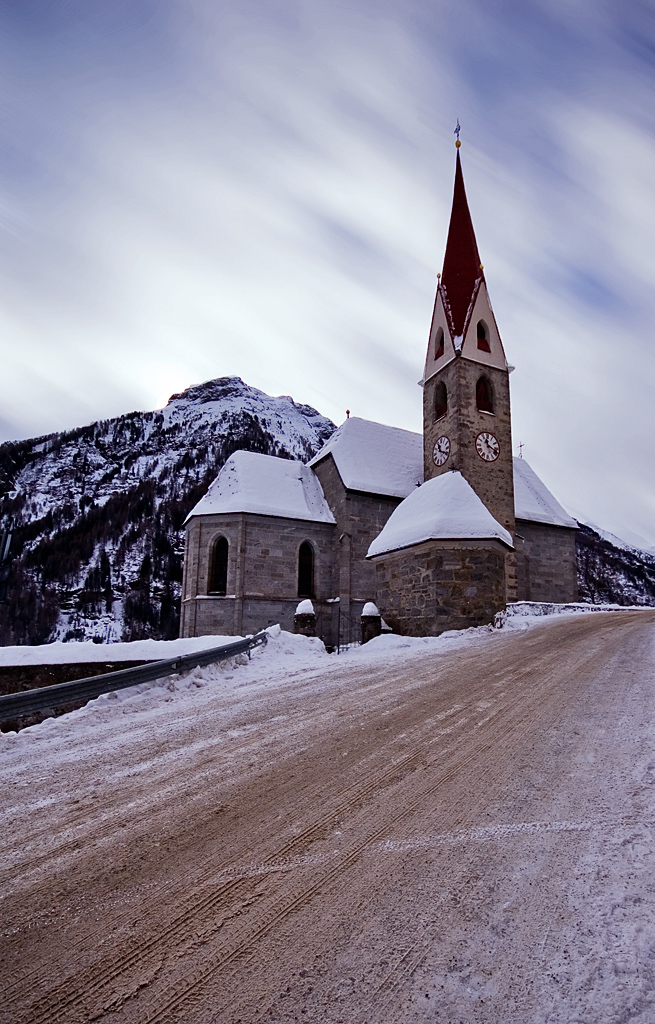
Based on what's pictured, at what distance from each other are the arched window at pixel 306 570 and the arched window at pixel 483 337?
45.1 ft

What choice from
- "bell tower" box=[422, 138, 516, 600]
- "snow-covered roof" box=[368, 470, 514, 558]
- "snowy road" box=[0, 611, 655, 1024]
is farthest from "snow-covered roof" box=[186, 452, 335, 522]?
"snowy road" box=[0, 611, 655, 1024]

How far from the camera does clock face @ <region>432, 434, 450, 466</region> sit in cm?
2739

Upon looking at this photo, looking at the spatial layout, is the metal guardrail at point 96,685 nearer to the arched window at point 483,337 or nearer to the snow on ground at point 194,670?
the snow on ground at point 194,670

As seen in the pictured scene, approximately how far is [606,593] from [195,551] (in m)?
65.9

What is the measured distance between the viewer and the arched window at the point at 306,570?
81.9 ft

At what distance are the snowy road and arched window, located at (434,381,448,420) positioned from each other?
24.2 meters

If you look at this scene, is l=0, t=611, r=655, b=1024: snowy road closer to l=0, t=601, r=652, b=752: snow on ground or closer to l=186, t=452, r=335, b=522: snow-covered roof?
l=0, t=601, r=652, b=752: snow on ground

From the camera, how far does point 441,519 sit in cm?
1471

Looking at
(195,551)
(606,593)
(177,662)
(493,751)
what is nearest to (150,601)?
(195,551)

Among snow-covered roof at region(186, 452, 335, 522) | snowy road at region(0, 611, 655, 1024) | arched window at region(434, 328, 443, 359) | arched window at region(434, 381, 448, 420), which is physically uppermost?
arched window at region(434, 328, 443, 359)

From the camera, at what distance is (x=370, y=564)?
24781 millimetres

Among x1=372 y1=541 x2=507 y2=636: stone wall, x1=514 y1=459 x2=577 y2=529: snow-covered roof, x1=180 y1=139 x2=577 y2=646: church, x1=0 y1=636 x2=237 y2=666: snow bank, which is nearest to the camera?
x1=0 y1=636 x2=237 y2=666: snow bank

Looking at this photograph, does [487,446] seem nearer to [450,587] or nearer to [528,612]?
[528,612]

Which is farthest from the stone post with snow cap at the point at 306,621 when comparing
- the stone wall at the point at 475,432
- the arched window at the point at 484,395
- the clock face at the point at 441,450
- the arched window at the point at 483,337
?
the arched window at the point at 483,337
